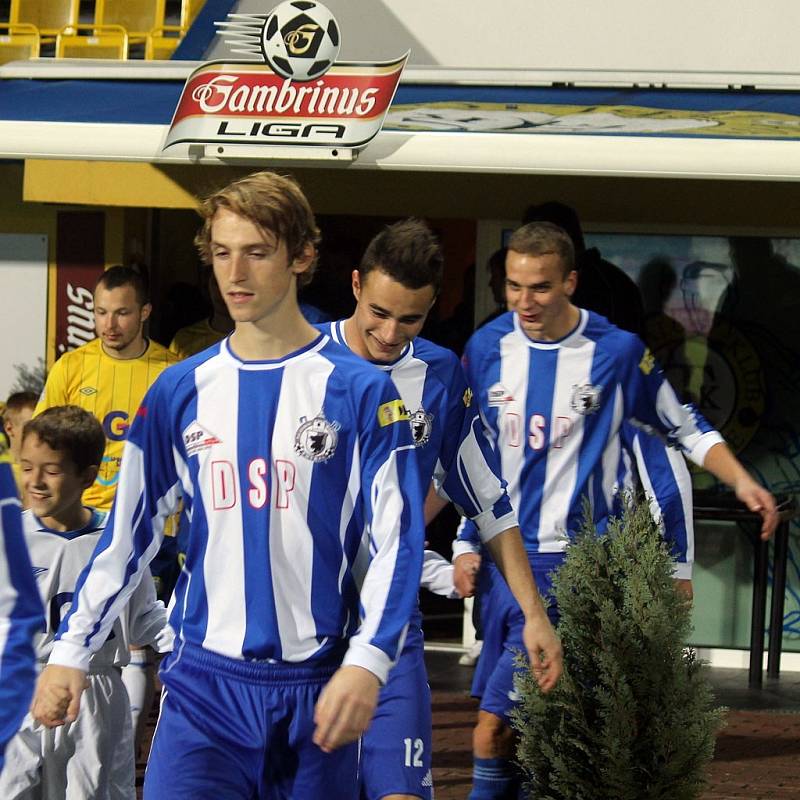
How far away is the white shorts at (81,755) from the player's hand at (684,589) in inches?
72.2

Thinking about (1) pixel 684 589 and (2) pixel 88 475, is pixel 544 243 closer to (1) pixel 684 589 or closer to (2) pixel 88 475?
(1) pixel 684 589

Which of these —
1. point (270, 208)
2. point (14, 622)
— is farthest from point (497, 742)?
point (14, 622)

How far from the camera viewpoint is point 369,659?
336 cm

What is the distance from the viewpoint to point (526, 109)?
950 centimetres

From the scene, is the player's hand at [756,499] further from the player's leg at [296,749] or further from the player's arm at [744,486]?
the player's leg at [296,749]

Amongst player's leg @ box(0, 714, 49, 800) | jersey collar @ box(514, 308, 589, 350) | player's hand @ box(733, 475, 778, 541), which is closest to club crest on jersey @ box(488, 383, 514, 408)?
jersey collar @ box(514, 308, 589, 350)

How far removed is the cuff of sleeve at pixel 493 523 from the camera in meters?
4.57

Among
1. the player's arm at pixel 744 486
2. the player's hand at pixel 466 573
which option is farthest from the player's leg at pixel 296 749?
the player's arm at pixel 744 486

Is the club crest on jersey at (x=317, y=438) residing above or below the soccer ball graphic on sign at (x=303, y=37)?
below

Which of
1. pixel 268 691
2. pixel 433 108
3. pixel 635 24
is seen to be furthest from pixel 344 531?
pixel 635 24

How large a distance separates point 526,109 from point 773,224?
64.3 inches

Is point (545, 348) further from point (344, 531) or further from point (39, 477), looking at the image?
point (344, 531)

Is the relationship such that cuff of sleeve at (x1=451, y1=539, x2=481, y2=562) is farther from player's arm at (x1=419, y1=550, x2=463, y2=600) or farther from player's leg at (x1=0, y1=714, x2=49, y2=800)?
player's leg at (x1=0, y1=714, x2=49, y2=800)

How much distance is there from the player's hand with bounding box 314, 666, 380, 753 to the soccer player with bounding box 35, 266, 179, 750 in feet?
13.3
